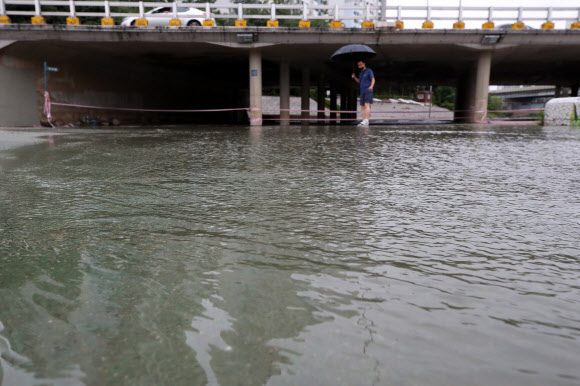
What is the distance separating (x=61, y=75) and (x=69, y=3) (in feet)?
10.5

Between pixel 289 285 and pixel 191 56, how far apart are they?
66.7 feet

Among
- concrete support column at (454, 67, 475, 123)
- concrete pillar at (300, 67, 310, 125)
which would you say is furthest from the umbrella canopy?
concrete pillar at (300, 67, 310, 125)

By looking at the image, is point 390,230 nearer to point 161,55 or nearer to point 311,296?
point 311,296

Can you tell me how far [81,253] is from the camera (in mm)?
2002

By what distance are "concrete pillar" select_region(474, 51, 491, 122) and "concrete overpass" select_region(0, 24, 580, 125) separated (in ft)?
0.15

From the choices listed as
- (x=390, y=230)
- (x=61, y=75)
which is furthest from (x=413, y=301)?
(x=61, y=75)

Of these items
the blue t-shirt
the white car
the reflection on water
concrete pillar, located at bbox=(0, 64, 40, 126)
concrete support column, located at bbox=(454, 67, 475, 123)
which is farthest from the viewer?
concrete support column, located at bbox=(454, 67, 475, 123)

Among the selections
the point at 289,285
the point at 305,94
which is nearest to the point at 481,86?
the point at 305,94

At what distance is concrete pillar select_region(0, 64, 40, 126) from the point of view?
1595 centimetres

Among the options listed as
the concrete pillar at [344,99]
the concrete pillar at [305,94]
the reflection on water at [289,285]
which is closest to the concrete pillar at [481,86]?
the concrete pillar at [305,94]

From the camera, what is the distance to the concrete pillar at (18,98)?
16.0 metres

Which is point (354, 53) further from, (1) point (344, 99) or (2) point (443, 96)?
(2) point (443, 96)

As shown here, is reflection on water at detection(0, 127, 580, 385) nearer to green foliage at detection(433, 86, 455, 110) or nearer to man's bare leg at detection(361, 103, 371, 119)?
man's bare leg at detection(361, 103, 371, 119)

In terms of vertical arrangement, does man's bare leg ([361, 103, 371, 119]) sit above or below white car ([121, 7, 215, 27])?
below
